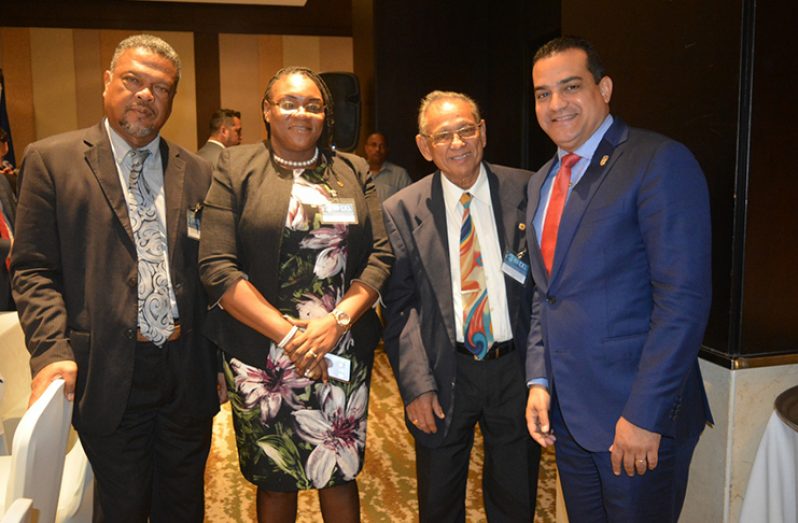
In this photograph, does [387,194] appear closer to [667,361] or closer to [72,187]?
[72,187]

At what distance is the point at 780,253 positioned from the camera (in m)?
1.90

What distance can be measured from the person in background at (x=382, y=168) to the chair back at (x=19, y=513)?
463 cm

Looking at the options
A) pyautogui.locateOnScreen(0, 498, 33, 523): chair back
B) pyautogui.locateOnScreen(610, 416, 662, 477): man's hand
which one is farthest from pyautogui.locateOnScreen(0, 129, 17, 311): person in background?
pyautogui.locateOnScreen(610, 416, 662, 477): man's hand

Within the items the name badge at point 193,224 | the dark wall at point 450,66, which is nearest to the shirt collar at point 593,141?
the name badge at point 193,224

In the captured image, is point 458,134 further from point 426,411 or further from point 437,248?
point 426,411

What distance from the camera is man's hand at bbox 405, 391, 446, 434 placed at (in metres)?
2.08

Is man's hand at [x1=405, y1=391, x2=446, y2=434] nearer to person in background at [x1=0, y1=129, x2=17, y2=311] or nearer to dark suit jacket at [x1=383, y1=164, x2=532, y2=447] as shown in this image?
dark suit jacket at [x1=383, y1=164, x2=532, y2=447]

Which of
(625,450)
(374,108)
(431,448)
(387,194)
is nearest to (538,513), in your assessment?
(431,448)

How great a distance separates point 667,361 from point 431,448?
0.91 meters

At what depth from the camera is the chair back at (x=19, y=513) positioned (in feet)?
3.62

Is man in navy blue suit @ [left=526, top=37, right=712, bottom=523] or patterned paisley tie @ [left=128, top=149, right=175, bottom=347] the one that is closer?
man in navy blue suit @ [left=526, top=37, right=712, bottom=523]

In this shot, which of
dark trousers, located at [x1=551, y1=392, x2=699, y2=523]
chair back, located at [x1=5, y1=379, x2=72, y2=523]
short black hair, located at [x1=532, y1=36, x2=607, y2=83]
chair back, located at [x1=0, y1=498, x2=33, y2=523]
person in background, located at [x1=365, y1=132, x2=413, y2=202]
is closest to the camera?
chair back, located at [x1=0, y1=498, x2=33, y2=523]

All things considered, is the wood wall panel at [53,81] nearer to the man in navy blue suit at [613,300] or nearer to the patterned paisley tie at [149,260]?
the patterned paisley tie at [149,260]

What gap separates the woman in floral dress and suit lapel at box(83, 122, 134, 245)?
9.1 inches
